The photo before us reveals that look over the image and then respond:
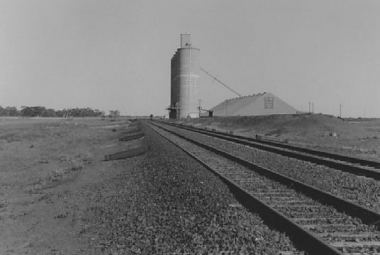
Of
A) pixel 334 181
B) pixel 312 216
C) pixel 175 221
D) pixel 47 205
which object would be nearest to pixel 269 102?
pixel 334 181

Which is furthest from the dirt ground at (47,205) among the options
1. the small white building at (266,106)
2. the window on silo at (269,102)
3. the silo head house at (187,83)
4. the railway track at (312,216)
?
the silo head house at (187,83)

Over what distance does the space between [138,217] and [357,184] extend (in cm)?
639

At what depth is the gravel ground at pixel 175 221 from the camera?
18.5ft

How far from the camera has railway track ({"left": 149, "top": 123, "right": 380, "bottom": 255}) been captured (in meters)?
5.41

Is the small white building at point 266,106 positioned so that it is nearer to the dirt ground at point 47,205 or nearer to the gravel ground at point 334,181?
the dirt ground at point 47,205

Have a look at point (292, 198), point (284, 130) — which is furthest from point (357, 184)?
point (284, 130)

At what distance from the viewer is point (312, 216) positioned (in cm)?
718

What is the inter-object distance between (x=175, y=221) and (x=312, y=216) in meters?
2.59

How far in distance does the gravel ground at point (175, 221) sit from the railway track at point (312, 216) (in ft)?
0.93

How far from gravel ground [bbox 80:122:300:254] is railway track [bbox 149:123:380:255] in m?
0.28

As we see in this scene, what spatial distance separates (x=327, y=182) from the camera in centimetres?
1088

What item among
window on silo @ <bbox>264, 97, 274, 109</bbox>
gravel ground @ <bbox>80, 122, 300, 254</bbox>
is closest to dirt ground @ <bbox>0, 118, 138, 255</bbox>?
gravel ground @ <bbox>80, 122, 300, 254</bbox>

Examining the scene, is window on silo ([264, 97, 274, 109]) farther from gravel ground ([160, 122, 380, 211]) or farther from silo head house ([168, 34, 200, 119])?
gravel ground ([160, 122, 380, 211])

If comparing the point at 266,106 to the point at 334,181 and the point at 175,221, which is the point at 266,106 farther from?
the point at 175,221
